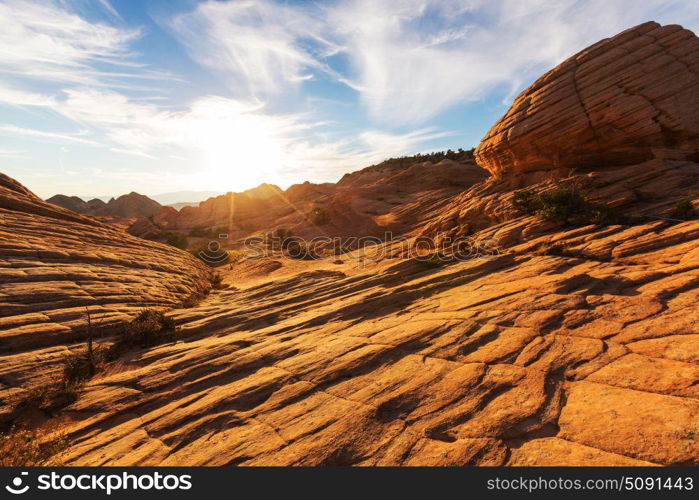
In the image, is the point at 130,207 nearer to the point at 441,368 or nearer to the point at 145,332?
the point at 145,332

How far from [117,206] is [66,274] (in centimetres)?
10051

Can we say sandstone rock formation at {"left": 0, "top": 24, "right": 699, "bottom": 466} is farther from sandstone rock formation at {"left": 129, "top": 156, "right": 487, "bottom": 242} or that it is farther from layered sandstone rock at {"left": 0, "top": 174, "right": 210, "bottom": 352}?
sandstone rock formation at {"left": 129, "top": 156, "right": 487, "bottom": 242}

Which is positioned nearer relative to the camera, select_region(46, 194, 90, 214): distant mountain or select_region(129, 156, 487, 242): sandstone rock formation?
select_region(129, 156, 487, 242): sandstone rock formation

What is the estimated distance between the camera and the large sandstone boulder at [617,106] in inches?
738

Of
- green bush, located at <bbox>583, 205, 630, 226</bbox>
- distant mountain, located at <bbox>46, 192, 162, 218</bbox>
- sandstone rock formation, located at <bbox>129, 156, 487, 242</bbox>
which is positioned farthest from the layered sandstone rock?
distant mountain, located at <bbox>46, 192, 162, 218</bbox>

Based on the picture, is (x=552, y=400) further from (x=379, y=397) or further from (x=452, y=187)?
(x=452, y=187)

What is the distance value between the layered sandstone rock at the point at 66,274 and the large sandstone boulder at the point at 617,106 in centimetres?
2674

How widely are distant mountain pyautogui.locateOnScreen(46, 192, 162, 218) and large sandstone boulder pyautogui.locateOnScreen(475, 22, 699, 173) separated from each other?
320 feet

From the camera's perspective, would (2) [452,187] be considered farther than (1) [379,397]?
Yes

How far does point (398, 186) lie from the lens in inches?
1736

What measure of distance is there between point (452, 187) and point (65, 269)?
1419 inches

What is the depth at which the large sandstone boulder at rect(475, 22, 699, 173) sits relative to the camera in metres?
18.8

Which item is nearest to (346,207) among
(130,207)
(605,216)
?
(605,216)
